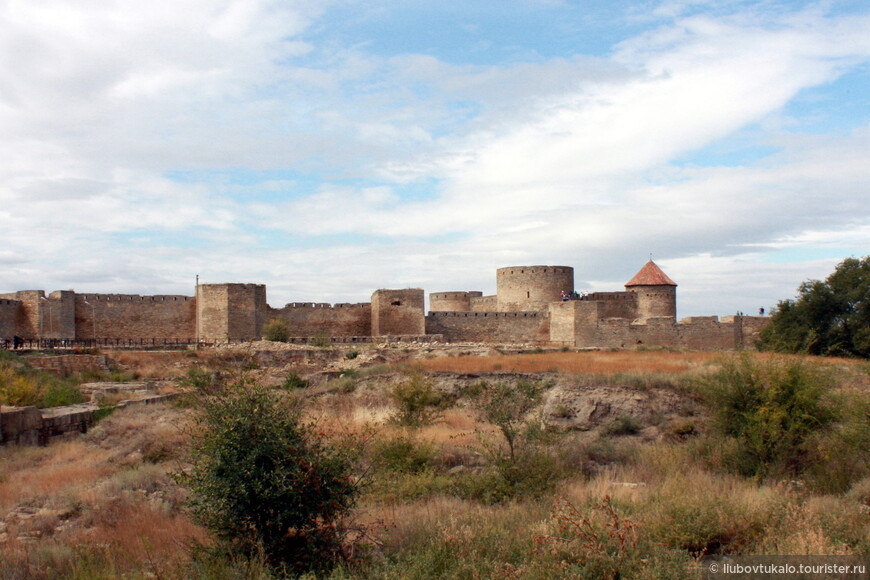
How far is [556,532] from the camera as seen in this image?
5.01m

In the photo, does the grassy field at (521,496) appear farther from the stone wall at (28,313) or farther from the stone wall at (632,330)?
the stone wall at (28,313)

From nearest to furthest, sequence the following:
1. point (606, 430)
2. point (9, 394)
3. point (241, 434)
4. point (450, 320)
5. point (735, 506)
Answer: point (241, 434) < point (735, 506) < point (606, 430) < point (9, 394) < point (450, 320)

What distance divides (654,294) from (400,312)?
38.3ft

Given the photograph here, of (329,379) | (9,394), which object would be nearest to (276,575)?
(9,394)

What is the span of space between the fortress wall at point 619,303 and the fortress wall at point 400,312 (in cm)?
815

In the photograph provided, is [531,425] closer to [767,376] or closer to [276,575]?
[767,376]

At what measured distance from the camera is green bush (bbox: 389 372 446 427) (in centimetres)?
1127

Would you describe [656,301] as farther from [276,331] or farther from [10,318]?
[10,318]

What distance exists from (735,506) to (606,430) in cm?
524

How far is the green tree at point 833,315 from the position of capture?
21750 mm

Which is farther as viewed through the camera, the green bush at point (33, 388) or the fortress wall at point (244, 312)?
the fortress wall at point (244, 312)

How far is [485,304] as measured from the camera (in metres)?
33.7

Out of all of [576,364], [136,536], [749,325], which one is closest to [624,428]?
[576,364]

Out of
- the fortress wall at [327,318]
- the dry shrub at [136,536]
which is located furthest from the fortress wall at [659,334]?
the dry shrub at [136,536]
